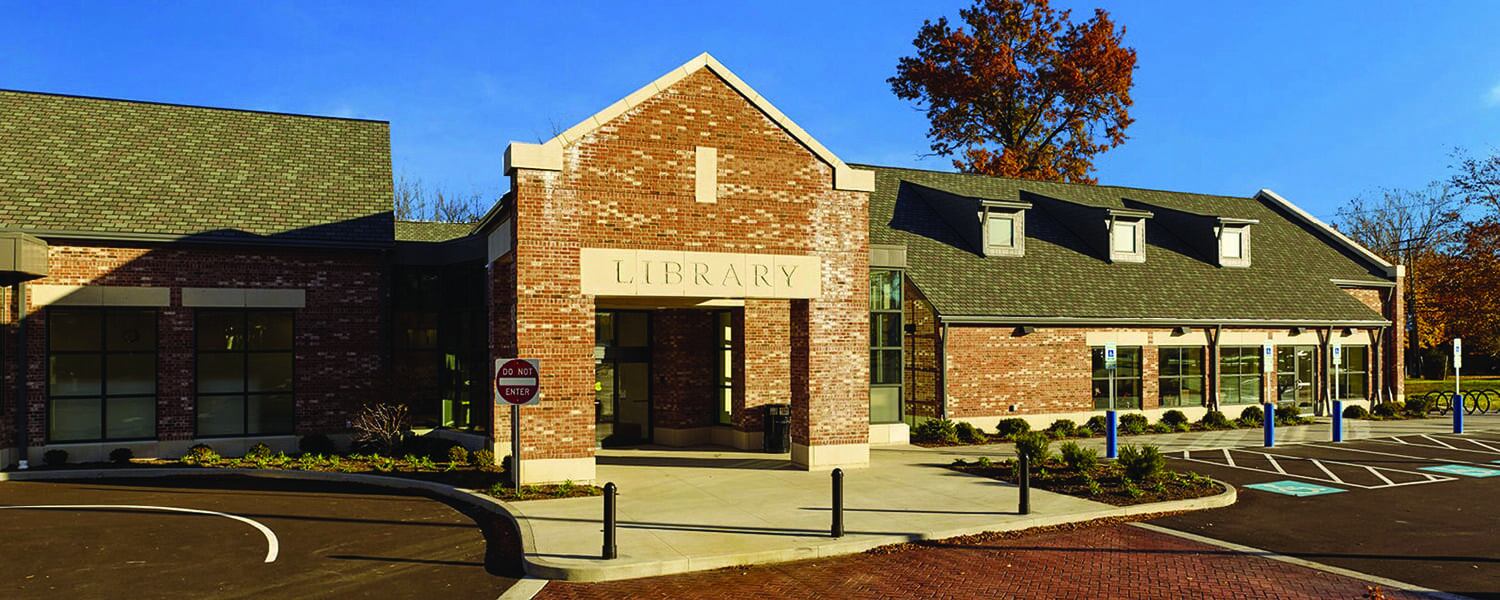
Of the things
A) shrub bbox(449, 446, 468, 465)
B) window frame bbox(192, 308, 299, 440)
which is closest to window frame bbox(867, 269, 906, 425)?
shrub bbox(449, 446, 468, 465)

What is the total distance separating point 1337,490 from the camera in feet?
55.1

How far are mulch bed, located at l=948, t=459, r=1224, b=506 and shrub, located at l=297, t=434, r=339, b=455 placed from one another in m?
14.1

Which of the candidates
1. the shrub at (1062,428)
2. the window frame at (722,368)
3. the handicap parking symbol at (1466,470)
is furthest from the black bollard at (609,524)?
the handicap parking symbol at (1466,470)

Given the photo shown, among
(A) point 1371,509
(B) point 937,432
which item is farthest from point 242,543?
(A) point 1371,509

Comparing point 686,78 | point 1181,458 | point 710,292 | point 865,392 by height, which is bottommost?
point 1181,458

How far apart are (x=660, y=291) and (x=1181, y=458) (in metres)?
12.4

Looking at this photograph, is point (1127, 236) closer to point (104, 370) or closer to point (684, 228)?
point (684, 228)

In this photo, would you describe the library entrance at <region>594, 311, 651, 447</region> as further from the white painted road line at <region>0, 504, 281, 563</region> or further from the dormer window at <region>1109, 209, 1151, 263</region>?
the dormer window at <region>1109, 209, 1151, 263</region>

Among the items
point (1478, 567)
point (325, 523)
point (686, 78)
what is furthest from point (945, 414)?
point (325, 523)

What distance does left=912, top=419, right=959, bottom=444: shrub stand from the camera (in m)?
23.5

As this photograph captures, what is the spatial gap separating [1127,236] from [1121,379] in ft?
20.3

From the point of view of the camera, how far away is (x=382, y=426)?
2105cm

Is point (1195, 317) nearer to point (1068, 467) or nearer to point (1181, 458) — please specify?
point (1181, 458)

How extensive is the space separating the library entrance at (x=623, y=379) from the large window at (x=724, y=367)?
175cm
